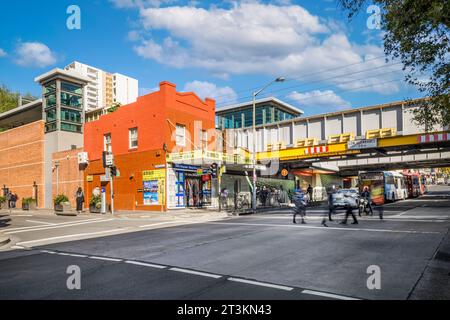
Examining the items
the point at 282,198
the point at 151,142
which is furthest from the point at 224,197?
the point at 282,198

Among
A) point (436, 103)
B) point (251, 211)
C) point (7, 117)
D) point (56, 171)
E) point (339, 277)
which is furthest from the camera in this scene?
point (7, 117)

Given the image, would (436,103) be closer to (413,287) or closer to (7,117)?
(413,287)

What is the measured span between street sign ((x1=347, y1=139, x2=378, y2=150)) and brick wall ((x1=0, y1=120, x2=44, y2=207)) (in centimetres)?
3145

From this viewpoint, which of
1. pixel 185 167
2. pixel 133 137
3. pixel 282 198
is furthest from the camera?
pixel 282 198

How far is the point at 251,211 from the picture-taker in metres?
26.1

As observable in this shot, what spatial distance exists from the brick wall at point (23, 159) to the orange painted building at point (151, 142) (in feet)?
26.8

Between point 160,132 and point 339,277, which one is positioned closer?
point 339,277

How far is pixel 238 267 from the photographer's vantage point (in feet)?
23.8

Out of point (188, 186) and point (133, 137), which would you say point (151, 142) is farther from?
point (188, 186)

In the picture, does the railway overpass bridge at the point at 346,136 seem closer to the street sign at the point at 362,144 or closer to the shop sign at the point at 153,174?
the street sign at the point at 362,144

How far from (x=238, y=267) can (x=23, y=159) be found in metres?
41.4

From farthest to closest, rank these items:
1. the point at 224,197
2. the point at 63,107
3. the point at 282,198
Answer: the point at 63,107 → the point at 282,198 → the point at 224,197
